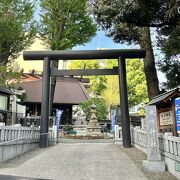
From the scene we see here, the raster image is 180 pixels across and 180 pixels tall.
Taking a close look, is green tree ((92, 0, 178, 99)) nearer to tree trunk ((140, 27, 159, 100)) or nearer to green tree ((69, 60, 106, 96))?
tree trunk ((140, 27, 159, 100))

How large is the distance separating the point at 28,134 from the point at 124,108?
208 inches

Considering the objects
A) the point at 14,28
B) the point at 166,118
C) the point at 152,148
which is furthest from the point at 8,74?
the point at 152,148

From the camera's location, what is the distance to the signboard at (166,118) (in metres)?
11.3

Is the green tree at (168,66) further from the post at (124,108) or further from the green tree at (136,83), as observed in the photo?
the green tree at (136,83)

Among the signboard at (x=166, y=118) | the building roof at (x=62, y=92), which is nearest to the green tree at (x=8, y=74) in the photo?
the building roof at (x=62, y=92)

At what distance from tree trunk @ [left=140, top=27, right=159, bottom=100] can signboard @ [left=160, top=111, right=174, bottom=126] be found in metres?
3.49

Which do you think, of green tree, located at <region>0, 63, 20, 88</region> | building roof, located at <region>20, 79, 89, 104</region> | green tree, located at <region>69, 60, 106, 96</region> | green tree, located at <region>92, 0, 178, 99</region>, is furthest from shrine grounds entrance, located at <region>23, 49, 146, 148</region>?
green tree, located at <region>69, 60, 106, 96</region>

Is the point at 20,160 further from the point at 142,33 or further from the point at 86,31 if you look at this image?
the point at 86,31

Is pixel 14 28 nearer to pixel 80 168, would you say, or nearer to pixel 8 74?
pixel 8 74

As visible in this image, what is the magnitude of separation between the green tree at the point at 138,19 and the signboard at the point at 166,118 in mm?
3494

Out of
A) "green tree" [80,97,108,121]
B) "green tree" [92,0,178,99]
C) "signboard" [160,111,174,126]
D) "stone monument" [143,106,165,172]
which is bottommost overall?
"stone monument" [143,106,165,172]

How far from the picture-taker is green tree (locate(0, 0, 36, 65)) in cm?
2027

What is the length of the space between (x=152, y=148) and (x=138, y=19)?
19.2 feet

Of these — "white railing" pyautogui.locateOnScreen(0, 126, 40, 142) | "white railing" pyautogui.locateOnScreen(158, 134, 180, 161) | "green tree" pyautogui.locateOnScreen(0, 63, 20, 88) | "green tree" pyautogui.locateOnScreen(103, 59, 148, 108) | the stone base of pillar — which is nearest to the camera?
"white railing" pyautogui.locateOnScreen(158, 134, 180, 161)
